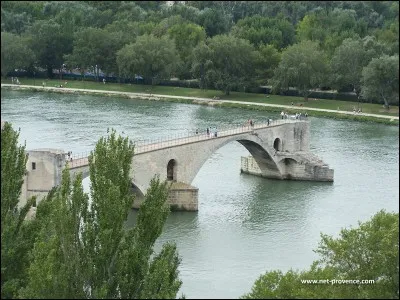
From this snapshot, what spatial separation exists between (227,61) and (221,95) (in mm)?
3082

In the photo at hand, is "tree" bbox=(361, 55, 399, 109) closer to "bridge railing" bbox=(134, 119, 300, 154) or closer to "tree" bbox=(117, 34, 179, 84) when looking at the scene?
"bridge railing" bbox=(134, 119, 300, 154)

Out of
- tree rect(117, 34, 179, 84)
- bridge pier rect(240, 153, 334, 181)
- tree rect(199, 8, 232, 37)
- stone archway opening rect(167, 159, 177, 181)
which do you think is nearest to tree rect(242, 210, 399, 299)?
stone archway opening rect(167, 159, 177, 181)

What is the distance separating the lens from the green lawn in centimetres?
6351

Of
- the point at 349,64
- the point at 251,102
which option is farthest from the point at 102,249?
the point at 251,102

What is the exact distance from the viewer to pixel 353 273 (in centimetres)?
1873

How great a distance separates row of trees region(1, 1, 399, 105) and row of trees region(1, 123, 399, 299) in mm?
38849

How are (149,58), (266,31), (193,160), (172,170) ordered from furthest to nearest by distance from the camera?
(266,31) < (149,58) < (193,160) < (172,170)

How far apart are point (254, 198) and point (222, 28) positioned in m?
48.2

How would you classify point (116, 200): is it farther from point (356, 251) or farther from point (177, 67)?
point (177, 67)

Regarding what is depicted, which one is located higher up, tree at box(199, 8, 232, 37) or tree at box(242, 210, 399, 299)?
tree at box(199, 8, 232, 37)

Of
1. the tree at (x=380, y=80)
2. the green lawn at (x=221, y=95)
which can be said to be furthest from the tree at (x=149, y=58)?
the tree at (x=380, y=80)

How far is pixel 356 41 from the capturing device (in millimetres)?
66062

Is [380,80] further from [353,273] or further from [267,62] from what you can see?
[353,273]

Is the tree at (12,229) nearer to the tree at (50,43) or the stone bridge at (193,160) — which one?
the stone bridge at (193,160)
